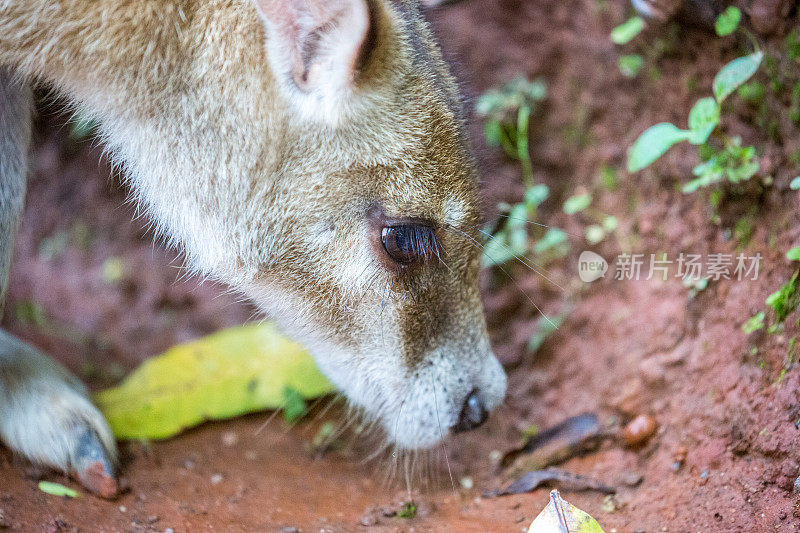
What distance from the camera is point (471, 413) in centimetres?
271

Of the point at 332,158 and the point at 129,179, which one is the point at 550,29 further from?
the point at 129,179

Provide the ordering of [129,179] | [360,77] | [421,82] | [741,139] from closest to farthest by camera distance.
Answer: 1. [360,77]
2. [421,82]
3. [129,179]
4. [741,139]

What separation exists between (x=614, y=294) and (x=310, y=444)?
5.17ft

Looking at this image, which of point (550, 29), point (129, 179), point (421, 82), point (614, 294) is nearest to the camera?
point (421, 82)

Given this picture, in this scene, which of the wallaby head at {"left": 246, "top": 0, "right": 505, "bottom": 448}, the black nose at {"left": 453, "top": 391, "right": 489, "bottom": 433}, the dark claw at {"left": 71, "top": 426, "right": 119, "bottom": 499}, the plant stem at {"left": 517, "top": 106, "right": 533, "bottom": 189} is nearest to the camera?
the wallaby head at {"left": 246, "top": 0, "right": 505, "bottom": 448}

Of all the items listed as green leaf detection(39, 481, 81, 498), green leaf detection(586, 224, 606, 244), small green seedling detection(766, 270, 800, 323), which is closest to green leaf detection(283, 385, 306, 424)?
green leaf detection(39, 481, 81, 498)

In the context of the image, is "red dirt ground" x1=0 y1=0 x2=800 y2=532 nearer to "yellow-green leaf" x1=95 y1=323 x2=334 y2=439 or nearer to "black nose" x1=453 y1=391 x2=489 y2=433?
"yellow-green leaf" x1=95 y1=323 x2=334 y2=439

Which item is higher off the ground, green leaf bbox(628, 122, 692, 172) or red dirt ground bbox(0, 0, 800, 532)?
green leaf bbox(628, 122, 692, 172)

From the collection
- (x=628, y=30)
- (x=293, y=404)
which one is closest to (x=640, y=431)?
(x=293, y=404)

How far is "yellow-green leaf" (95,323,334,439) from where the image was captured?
123 inches

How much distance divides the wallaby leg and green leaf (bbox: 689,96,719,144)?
2.49m

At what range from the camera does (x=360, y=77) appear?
230 cm

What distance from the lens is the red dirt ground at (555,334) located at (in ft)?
7.98

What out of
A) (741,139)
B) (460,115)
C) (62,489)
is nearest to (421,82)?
(460,115)
